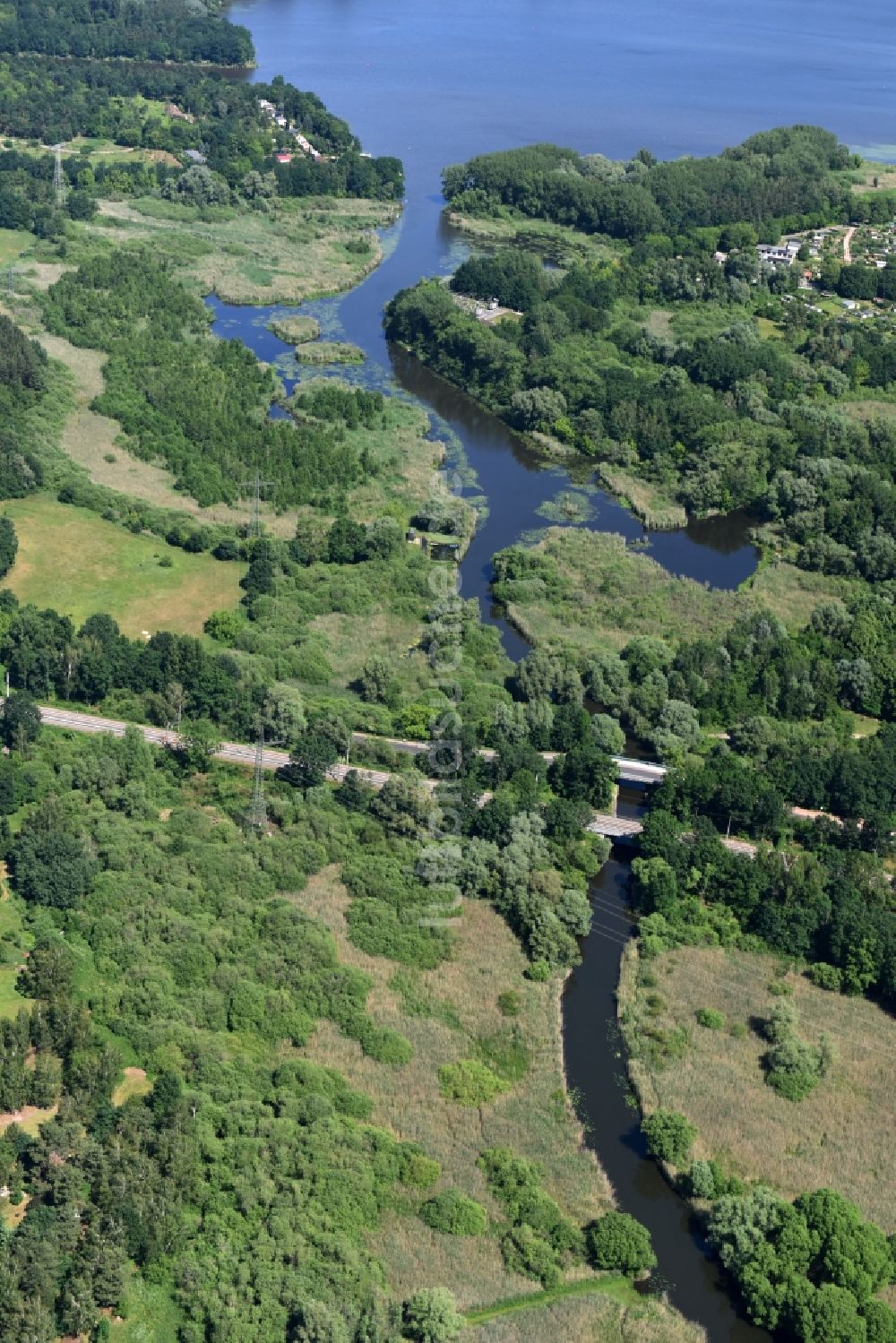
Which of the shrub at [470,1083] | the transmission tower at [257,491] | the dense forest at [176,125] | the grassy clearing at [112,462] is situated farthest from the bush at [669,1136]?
the dense forest at [176,125]

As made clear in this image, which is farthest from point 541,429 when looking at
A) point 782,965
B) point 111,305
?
point 782,965

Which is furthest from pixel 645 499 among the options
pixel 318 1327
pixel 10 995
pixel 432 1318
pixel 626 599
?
pixel 318 1327

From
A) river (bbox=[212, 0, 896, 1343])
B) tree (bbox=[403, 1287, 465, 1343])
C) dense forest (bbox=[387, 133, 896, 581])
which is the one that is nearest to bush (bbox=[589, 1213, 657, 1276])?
river (bbox=[212, 0, 896, 1343])

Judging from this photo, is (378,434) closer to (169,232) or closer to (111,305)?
(111,305)

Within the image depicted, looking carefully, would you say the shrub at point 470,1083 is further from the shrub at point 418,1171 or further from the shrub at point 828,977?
the shrub at point 828,977

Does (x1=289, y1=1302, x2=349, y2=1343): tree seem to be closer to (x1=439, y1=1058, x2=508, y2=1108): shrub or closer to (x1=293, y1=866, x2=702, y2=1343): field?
(x1=293, y1=866, x2=702, y2=1343): field

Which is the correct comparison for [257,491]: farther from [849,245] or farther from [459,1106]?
[849,245]
